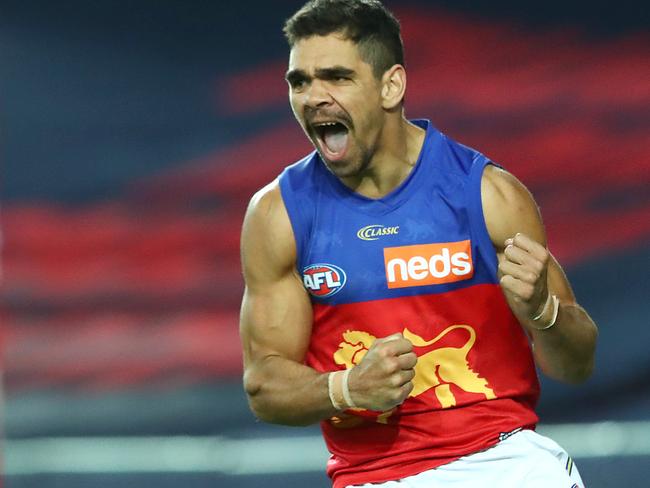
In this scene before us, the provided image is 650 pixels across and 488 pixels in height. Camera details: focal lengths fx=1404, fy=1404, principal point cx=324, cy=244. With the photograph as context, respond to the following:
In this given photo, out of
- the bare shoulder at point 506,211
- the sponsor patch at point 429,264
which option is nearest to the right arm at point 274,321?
the sponsor patch at point 429,264

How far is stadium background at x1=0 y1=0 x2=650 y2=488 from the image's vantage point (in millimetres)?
5496

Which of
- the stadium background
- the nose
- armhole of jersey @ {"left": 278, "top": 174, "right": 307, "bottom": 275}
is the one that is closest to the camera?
the nose

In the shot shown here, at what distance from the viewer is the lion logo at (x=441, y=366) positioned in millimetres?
3424

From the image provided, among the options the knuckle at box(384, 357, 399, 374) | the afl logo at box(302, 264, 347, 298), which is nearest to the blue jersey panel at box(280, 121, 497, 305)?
the afl logo at box(302, 264, 347, 298)

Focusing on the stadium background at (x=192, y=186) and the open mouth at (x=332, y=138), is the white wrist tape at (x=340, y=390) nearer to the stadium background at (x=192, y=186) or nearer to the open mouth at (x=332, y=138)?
the open mouth at (x=332, y=138)

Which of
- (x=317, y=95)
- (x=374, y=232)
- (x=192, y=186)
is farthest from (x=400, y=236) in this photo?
(x=192, y=186)

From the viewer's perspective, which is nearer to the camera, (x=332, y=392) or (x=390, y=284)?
(x=332, y=392)

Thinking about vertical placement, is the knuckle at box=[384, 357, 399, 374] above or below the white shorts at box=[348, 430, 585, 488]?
above

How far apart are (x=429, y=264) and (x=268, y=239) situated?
402mm

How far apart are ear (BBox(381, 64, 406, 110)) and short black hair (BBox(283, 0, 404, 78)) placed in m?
0.02

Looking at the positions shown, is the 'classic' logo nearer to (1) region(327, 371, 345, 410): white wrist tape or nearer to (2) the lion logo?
(2) the lion logo

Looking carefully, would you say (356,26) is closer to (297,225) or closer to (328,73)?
(328,73)

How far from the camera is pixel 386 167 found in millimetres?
3496

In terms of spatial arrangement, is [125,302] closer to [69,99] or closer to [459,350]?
[69,99]
